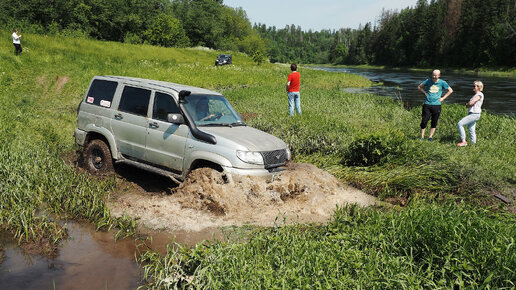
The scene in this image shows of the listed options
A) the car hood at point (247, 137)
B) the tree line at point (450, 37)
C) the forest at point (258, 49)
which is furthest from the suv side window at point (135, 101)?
the tree line at point (450, 37)

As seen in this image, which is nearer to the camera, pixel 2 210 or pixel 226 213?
pixel 2 210

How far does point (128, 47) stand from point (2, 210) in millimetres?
33785

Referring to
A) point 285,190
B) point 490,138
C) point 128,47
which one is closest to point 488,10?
point 128,47

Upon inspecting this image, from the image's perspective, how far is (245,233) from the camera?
5.65 metres

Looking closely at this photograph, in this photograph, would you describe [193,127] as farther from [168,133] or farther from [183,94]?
[183,94]

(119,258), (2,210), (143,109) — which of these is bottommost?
(119,258)

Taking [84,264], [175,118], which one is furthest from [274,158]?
[84,264]

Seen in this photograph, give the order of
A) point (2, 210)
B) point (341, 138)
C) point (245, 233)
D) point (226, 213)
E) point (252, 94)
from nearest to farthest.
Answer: point (245, 233) < point (2, 210) < point (226, 213) < point (341, 138) < point (252, 94)

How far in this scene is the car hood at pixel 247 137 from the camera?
6.65 m

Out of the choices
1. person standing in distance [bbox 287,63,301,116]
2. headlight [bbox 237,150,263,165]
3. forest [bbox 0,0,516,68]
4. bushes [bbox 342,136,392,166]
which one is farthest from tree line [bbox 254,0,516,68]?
headlight [bbox 237,150,263,165]

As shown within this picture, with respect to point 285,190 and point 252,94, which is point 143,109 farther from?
point 252,94

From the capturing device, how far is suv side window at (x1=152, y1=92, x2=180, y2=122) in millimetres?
7371

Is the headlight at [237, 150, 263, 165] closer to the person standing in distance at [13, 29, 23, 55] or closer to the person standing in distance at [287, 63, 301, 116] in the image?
the person standing in distance at [287, 63, 301, 116]

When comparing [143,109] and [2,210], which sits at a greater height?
[143,109]
